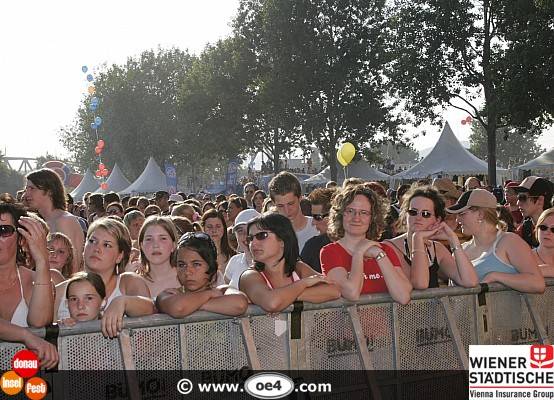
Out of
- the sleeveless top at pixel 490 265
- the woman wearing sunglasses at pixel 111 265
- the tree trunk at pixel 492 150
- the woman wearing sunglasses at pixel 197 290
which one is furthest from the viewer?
the tree trunk at pixel 492 150

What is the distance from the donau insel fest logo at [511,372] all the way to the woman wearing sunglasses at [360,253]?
72cm

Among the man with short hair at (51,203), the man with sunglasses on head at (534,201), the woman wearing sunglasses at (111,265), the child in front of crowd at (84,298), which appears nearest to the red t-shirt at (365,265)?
the woman wearing sunglasses at (111,265)

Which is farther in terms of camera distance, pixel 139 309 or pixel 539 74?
pixel 539 74

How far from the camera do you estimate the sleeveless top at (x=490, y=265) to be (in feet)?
19.6

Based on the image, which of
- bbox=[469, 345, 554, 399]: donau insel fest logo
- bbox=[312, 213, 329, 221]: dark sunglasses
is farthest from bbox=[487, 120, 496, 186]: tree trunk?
bbox=[469, 345, 554, 399]: donau insel fest logo

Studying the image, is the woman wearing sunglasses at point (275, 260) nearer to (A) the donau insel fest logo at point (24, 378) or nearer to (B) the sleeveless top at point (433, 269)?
(B) the sleeveless top at point (433, 269)

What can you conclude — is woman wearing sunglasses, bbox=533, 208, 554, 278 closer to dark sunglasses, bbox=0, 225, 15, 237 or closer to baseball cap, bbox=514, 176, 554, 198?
baseball cap, bbox=514, 176, 554, 198

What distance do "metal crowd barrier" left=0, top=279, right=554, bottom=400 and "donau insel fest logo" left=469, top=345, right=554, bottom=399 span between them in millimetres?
124

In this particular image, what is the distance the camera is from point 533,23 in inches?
1134

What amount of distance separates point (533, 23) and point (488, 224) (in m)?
24.5

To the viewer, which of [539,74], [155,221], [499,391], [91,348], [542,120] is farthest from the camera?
[542,120]

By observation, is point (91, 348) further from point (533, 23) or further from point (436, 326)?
point (533, 23)

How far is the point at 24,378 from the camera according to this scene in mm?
3990

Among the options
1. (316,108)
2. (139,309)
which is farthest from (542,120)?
(139,309)
